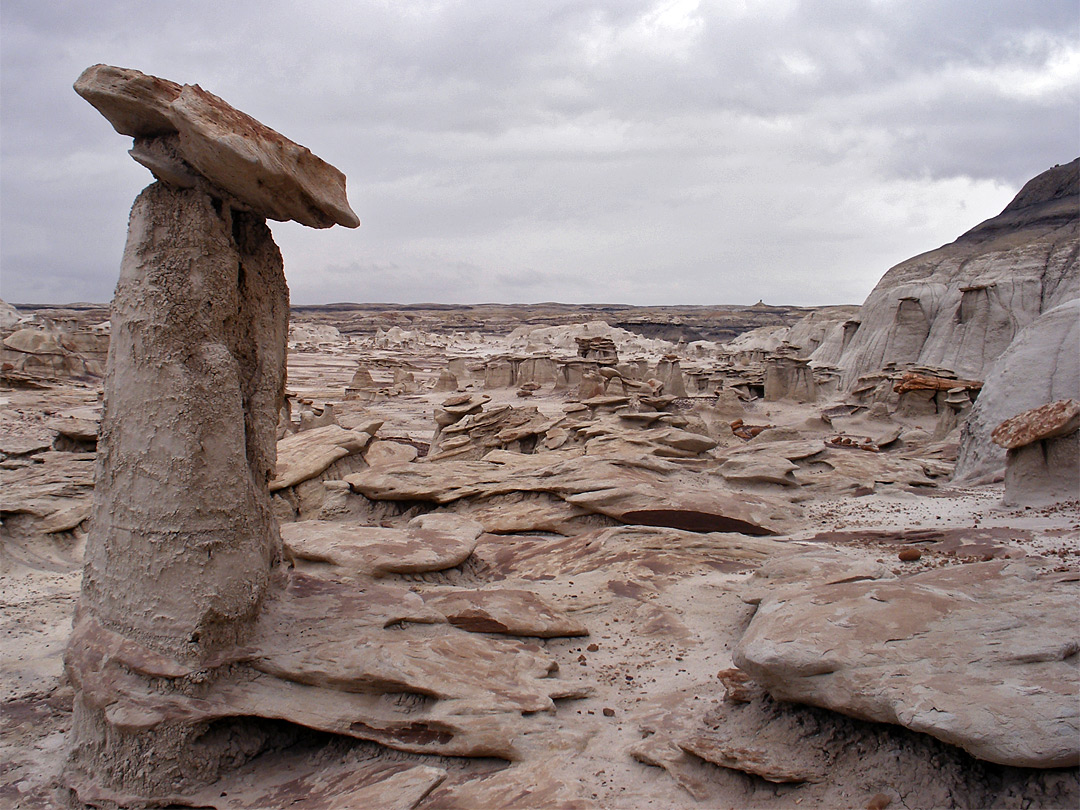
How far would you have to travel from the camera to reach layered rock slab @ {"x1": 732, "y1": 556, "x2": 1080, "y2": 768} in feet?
6.25

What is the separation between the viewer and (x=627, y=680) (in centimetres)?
336

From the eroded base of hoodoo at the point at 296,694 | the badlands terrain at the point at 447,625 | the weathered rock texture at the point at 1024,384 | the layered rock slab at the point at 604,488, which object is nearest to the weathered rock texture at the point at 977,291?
the weathered rock texture at the point at 1024,384

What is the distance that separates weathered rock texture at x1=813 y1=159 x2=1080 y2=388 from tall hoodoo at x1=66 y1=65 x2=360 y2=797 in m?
20.4

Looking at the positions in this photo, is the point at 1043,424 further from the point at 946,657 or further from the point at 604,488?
the point at 946,657

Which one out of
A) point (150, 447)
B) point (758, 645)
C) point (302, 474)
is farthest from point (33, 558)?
point (758, 645)

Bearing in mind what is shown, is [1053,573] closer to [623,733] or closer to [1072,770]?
[1072,770]

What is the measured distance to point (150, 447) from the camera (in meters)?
2.89

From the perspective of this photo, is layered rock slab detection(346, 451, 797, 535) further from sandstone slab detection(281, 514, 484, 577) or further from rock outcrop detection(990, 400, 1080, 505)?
rock outcrop detection(990, 400, 1080, 505)

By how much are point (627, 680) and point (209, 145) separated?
10.3ft

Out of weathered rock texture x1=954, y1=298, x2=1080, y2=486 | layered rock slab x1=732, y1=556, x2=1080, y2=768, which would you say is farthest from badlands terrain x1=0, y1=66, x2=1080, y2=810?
weathered rock texture x1=954, y1=298, x2=1080, y2=486

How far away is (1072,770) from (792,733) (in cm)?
90

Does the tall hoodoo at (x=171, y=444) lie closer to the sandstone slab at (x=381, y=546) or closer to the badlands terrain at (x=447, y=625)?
the badlands terrain at (x=447, y=625)

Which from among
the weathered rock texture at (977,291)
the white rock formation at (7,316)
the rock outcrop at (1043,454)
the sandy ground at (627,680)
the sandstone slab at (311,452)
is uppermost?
the weathered rock texture at (977,291)

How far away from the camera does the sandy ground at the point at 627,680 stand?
2.27 m
